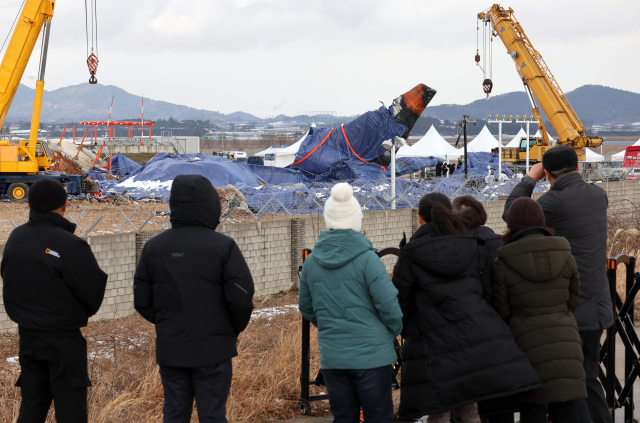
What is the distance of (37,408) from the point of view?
3.90m

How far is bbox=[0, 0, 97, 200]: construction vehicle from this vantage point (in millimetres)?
22969

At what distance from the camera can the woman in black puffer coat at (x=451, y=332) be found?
3748 mm

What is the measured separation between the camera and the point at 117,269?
11172 mm

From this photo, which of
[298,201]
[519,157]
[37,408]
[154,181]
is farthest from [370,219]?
[519,157]

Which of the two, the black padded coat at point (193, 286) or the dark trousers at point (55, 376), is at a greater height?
the black padded coat at point (193, 286)

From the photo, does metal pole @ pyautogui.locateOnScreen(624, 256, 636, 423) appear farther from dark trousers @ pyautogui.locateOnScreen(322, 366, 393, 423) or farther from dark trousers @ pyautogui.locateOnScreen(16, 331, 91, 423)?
dark trousers @ pyautogui.locateOnScreen(16, 331, 91, 423)

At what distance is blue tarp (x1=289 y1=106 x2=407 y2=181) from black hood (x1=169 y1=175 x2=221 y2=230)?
26.2 meters

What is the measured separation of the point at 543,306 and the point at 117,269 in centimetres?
878

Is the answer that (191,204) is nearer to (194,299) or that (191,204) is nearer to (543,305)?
(194,299)

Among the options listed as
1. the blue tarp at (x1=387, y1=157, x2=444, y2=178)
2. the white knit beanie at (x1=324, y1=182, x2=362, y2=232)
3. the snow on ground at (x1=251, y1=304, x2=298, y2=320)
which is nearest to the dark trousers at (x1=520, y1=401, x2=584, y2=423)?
the white knit beanie at (x1=324, y1=182, x2=362, y2=232)

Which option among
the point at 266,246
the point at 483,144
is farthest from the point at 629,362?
the point at 483,144

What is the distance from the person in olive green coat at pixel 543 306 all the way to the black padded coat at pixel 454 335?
109 millimetres

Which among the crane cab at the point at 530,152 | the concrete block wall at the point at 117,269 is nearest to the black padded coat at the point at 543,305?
the concrete block wall at the point at 117,269

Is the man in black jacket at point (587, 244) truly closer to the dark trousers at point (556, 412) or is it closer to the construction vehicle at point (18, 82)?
the dark trousers at point (556, 412)
